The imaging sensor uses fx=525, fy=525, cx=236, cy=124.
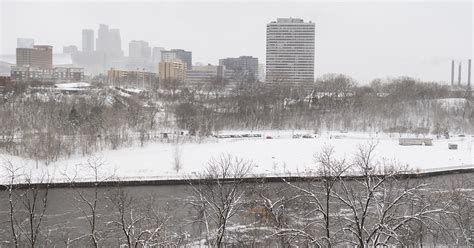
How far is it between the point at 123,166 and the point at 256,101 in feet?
67.7

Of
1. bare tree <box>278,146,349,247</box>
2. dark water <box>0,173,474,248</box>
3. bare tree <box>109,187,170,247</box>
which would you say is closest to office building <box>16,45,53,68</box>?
dark water <box>0,173,474,248</box>

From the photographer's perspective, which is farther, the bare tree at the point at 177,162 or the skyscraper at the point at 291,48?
the skyscraper at the point at 291,48

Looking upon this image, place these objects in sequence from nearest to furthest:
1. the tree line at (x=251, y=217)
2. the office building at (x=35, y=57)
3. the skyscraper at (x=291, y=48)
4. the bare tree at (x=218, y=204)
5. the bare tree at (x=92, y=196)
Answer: the bare tree at (x=218, y=204) → the tree line at (x=251, y=217) → the bare tree at (x=92, y=196) → the skyscraper at (x=291, y=48) → the office building at (x=35, y=57)

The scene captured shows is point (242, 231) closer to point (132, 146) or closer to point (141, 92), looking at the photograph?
point (132, 146)

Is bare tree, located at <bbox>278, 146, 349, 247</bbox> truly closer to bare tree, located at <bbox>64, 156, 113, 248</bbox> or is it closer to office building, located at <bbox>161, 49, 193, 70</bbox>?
bare tree, located at <bbox>64, 156, 113, 248</bbox>

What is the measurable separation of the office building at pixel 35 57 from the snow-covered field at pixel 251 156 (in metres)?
72.4

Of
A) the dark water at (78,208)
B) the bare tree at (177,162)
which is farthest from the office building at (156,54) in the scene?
the dark water at (78,208)

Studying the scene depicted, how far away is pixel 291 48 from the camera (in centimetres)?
8756

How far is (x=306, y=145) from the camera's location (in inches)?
1149

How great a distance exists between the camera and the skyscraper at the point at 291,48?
3440 inches

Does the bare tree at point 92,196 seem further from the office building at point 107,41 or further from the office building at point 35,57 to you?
the office building at point 107,41

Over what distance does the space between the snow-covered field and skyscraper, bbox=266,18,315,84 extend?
185 ft

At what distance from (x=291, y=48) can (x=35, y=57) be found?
45991 mm

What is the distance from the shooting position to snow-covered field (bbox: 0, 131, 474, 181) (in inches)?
910
